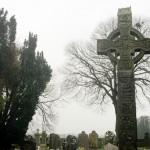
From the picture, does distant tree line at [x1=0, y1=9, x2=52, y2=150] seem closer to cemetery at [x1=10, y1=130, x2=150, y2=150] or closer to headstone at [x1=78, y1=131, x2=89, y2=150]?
cemetery at [x1=10, y1=130, x2=150, y2=150]

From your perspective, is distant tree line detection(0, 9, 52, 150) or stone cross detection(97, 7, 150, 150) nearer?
stone cross detection(97, 7, 150, 150)

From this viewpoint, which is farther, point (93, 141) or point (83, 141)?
point (93, 141)

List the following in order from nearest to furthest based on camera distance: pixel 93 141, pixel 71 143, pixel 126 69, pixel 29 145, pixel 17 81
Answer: pixel 126 69, pixel 71 143, pixel 29 145, pixel 17 81, pixel 93 141

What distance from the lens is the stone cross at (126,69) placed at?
277 inches

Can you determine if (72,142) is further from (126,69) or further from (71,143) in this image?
(126,69)

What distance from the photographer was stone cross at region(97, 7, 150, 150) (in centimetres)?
703

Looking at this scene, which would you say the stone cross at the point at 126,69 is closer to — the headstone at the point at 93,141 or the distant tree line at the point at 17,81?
the distant tree line at the point at 17,81

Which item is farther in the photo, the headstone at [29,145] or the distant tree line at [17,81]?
the distant tree line at [17,81]

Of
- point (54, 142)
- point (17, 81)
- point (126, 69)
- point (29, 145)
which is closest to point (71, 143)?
point (29, 145)

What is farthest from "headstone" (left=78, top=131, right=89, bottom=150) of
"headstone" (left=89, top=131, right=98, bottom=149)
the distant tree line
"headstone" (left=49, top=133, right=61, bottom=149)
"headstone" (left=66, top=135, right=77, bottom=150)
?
"headstone" (left=66, top=135, right=77, bottom=150)

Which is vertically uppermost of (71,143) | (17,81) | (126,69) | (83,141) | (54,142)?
(17,81)

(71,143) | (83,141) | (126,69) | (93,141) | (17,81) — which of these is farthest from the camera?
(93,141)

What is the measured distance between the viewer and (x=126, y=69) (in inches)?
294

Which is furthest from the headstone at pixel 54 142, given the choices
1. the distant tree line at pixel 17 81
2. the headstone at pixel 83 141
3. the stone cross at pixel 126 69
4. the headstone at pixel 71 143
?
the stone cross at pixel 126 69
